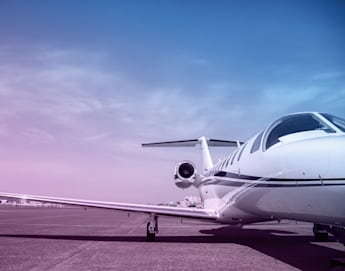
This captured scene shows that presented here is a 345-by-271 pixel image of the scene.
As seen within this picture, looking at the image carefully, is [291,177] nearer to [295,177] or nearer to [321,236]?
[295,177]

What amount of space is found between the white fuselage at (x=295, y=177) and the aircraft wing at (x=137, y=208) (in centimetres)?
203

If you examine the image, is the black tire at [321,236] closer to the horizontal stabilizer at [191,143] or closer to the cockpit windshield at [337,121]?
the cockpit windshield at [337,121]

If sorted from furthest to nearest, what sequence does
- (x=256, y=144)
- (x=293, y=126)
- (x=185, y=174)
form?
1. (x=185, y=174)
2. (x=256, y=144)
3. (x=293, y=126)

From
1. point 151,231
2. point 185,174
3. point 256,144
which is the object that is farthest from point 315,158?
point 185,174

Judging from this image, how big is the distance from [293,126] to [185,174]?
30.8 ft

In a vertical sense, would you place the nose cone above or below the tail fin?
below

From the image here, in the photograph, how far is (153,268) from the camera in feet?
20.3

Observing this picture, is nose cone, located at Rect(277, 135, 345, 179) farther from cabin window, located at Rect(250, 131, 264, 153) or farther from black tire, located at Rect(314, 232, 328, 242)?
black tire, located at Rect(314, 232, 328, 242)

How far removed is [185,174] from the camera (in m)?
15.6

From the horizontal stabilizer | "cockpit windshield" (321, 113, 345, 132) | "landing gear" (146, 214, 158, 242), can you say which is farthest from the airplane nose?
the horizontal stabilizer

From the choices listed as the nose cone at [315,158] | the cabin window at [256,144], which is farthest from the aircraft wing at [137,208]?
the nose cone at [315,158]

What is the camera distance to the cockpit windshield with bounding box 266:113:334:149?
6094 mm

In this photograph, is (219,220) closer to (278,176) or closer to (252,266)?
(252,266)

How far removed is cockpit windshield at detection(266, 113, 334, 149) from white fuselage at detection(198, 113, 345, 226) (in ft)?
0.16
